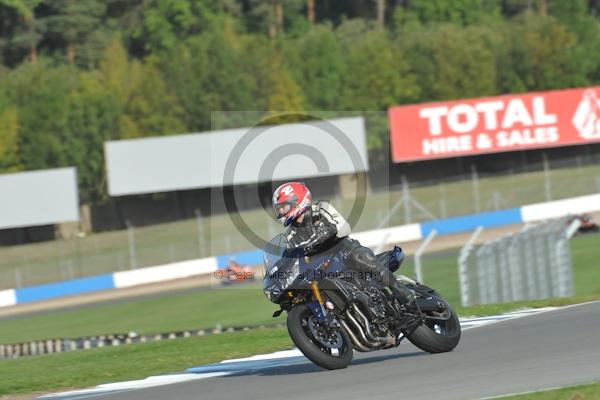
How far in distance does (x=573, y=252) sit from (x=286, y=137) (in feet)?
53.0

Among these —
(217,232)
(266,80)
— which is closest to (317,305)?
(217,232)

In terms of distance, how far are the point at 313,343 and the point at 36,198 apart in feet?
127

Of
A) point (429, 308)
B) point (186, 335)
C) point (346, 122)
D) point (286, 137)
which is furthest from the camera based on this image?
point (346, 122)

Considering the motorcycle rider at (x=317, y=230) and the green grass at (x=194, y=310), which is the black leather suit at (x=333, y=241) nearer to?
the motorcycle rider at (x=317, y=230)

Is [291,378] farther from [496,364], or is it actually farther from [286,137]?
[286,137]

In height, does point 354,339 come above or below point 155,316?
above

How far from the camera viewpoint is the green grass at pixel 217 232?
3962 centimetres

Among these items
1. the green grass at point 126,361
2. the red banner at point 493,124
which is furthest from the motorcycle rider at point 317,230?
the red banner at point 493,124

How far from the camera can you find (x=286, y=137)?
44188 mm

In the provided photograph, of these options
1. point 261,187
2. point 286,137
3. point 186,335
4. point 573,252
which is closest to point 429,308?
point 186,335

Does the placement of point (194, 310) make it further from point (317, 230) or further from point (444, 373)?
point (444, 373)

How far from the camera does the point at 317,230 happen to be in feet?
31.0

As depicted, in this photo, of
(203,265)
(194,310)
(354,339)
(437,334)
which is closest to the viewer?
(354,339)

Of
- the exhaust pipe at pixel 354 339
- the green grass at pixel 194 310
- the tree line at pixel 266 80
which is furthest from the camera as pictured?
the tree line at pixel 266 80
